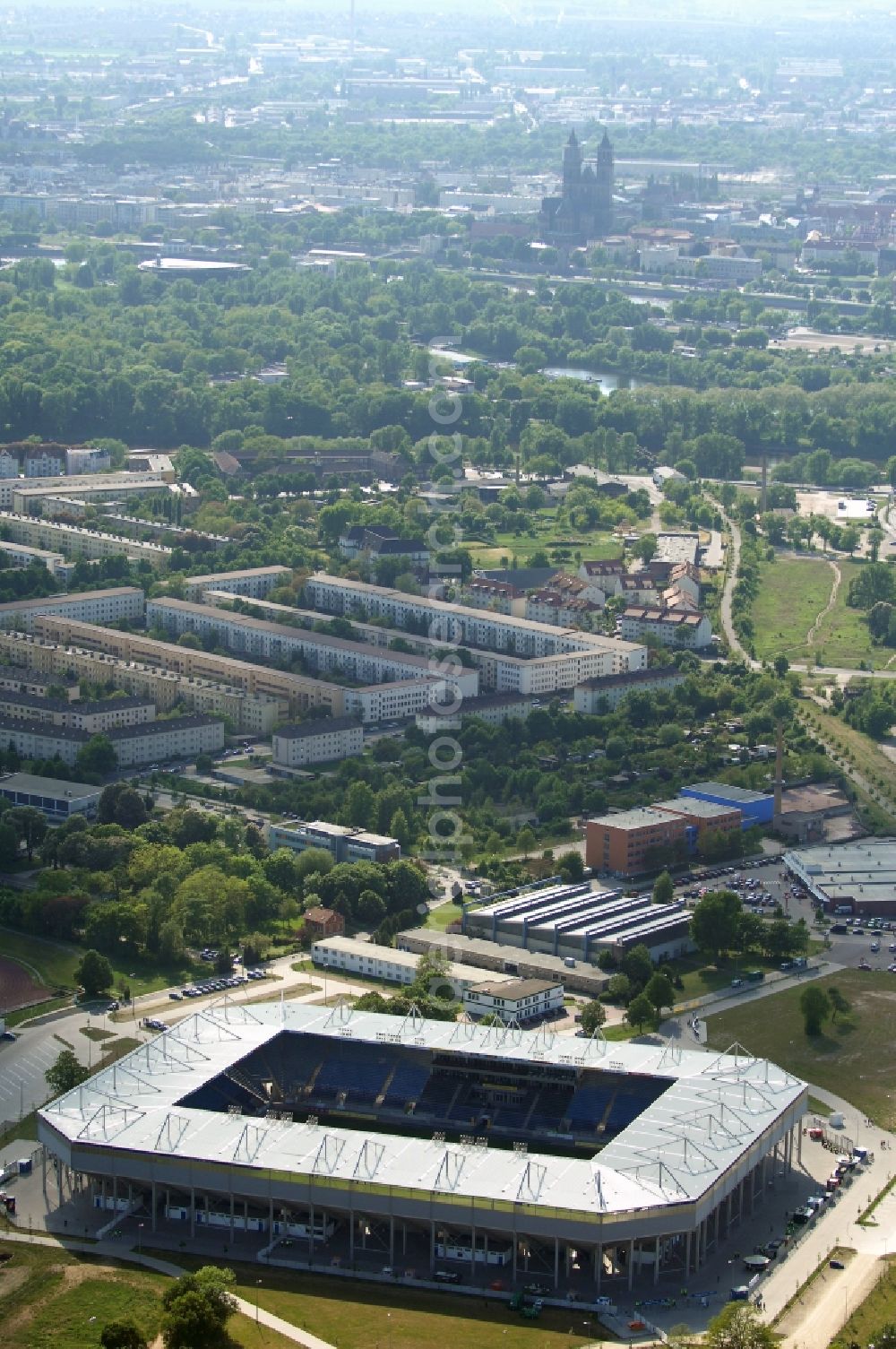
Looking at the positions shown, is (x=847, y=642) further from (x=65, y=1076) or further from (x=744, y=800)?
(x=65, y=1076)

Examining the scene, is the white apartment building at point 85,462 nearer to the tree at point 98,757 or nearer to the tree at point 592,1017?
the tree at point 98,757

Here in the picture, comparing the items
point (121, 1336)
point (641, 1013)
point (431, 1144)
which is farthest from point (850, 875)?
point (121, 1336)

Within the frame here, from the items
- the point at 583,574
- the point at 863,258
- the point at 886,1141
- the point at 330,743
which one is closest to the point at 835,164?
the point at 863,258

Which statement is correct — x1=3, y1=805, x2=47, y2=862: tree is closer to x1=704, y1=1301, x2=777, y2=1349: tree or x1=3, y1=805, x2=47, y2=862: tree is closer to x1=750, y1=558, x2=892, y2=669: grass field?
x1=704, y1=1301, x2=777, y2=1349: tree

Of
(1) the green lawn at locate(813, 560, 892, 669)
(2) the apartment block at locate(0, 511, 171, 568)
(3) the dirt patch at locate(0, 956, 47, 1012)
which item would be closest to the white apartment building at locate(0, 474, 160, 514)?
(2) the apartment block at locate(0, 511, 171, 568)

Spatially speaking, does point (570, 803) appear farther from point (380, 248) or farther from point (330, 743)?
point (380, 248)

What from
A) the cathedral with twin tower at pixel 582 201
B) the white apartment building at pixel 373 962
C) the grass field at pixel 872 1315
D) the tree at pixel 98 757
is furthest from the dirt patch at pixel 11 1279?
the cathedral with twin tower at pixel 582 201

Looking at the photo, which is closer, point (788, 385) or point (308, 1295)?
point (308, 1295)
